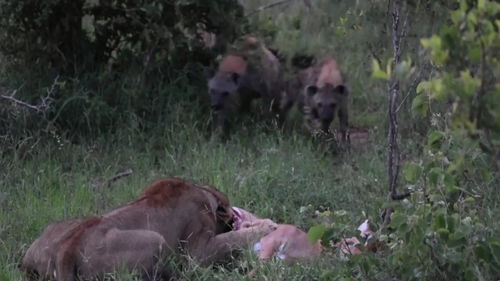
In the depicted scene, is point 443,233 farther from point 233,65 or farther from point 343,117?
point 233,65

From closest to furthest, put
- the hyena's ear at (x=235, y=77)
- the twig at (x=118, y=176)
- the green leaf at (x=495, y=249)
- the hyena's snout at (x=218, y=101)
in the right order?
the green leaf at (x=495, y=249) < the twig at (x=118, y=176) < the hyena's snout at (x=218, y=101) < the hyena's ear at (x=235, y=77)

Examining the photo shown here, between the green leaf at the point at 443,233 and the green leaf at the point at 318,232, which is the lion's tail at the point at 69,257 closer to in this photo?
the green leaf at the point at 318,232

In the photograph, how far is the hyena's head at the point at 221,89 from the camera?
9.26 m

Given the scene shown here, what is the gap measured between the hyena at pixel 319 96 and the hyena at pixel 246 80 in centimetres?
15

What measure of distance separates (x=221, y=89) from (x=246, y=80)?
57 cm

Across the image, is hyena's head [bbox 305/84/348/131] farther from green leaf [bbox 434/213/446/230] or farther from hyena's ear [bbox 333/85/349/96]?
green leaf [bbox 434/213/446/230]

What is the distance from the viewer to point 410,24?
9234 mm

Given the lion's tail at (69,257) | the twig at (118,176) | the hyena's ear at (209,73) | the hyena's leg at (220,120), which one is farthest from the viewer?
the hyena's ear at (209,73)

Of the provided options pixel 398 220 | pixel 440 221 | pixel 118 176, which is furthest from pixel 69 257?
pixel 118 176

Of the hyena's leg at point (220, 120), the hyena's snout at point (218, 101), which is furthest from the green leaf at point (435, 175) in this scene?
the hyena's snout at point (218, 101)

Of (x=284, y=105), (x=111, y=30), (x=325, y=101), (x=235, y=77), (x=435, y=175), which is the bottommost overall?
(x=284, y=105)

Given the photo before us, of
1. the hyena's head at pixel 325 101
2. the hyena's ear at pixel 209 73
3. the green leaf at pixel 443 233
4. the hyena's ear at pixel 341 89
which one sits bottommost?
the hyena's head at pixel 325 101

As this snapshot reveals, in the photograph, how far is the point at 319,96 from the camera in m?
9.41

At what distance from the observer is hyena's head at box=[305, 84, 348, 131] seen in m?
9.24
